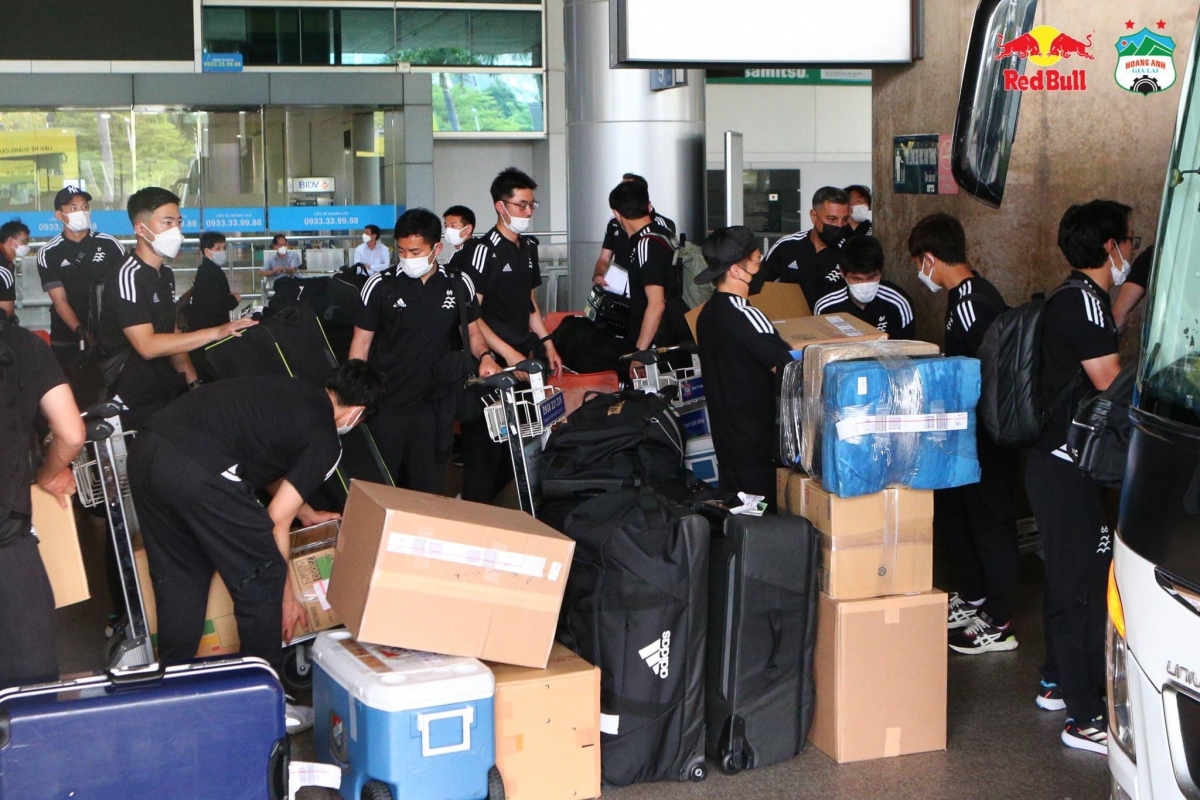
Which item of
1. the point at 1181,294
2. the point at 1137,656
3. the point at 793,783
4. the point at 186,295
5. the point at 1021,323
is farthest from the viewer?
the point at 186,295

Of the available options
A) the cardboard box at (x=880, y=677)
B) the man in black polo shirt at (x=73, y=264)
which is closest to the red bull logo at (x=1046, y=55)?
the cardboard box at (x=880, y=677)

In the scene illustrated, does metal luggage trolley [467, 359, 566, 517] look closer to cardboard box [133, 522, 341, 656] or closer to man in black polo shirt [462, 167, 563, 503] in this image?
cardboard box [133, 522, 341, 656]

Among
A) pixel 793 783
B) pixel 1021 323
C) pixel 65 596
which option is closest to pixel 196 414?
pixel 65 596

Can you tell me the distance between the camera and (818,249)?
714 cm

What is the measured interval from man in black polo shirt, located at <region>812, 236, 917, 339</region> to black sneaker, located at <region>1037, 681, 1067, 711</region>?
1.72 m

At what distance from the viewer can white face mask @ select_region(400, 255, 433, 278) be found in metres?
5.61

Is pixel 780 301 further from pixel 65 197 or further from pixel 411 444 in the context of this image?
pixel 65 197

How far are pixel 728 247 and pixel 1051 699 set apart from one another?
204 centimetres

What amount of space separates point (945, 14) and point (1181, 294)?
3.60m

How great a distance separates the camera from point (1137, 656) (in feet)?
8.21

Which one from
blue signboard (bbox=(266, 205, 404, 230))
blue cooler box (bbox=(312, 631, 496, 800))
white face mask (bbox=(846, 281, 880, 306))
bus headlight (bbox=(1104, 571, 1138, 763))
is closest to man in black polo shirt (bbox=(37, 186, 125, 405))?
white face mask (bbox=(846, 281, 880, 306))

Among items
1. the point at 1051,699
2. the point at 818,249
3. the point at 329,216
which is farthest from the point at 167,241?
the point at 329,216

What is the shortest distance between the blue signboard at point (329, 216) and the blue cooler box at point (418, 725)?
14385 millimetres

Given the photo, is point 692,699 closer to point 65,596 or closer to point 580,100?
point 65,596
